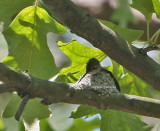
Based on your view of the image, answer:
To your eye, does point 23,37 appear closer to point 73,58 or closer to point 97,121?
point 73,58

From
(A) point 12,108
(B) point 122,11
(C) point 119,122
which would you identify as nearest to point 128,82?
(C) point 119,122

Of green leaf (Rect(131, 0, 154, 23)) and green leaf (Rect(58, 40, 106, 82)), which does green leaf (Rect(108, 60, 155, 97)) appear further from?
green leaf (Rect(131, 0, 154, 23))

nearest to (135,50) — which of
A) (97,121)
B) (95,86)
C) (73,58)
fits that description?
(95,86)

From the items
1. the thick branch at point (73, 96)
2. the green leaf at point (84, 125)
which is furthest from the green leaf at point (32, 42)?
the thick branch at point (73, 96)

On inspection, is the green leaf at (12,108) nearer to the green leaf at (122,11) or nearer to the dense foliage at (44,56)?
the dense foliage at (44,56)

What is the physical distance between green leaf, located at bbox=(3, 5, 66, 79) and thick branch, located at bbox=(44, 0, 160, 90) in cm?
23

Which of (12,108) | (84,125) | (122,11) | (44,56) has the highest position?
(122,11)

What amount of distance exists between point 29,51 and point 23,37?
0.04 metres

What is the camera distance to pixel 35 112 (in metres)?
0.98

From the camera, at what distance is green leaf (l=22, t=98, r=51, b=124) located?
3.17 ft

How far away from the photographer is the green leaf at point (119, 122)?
109 cm

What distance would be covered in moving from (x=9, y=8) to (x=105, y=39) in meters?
0.36

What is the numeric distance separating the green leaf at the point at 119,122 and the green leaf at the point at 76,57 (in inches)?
5.9

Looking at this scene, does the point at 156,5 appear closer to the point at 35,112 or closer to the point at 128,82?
the point at 128,82
